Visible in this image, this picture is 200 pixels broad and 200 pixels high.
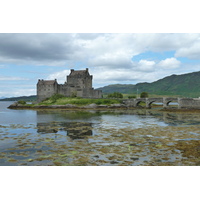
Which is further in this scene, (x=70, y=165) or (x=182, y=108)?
(x=182, y=108)

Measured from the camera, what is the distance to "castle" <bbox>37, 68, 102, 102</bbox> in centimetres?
9906

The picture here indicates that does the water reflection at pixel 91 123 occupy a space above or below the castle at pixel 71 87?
below

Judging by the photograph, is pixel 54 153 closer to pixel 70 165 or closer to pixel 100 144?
pixel 70 165

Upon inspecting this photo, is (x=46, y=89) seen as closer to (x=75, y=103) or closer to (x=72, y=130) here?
(x=75, y=103)

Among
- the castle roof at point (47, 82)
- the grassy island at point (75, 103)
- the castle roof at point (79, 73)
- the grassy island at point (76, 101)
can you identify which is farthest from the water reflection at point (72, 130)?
the castle roof at point (79, 73)

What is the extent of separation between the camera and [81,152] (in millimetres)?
15281

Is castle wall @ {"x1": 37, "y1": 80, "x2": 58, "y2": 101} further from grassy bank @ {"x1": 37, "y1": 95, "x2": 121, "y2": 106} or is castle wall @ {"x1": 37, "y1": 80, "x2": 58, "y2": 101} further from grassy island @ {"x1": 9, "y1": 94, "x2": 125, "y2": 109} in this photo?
grassy bank @ {"x1": 37, "y1": 95, "x2": 121, "y2": 106}

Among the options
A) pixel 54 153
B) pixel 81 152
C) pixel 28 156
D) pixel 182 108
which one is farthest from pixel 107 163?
pixel 182 108

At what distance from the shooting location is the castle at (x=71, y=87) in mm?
99062

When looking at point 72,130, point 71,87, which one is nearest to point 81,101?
point 71,87

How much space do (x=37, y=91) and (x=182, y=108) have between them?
67688 millimetres

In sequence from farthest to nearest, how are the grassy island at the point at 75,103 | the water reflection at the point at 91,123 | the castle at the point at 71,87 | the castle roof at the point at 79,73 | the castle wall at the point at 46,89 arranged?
the castle roof at the point at 79,73 → the castle at the point at 71,87 → the castle wall at the point at 46,89 → the grassy island at the point at 75,103 → the water reflection at the point at 91,123

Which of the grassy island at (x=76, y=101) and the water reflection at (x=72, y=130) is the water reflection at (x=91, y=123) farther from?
the grassy island at (x=76, y=101)

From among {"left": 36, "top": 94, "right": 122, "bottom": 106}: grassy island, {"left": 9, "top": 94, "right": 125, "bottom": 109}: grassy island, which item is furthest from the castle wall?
{"left": 9, "top": 94, "right": 125, "bottom": 109}: grassy island
